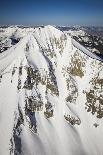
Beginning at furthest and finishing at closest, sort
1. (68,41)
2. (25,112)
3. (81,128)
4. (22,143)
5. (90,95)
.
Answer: (68,41) < (90,95) < (81,128) < (25,112) < (22,143)

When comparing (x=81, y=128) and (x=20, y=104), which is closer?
(x=20, y=104)

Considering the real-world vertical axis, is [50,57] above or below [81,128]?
above

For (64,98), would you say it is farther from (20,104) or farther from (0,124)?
(0,124)

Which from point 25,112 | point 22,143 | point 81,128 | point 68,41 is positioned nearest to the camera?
point 22,143

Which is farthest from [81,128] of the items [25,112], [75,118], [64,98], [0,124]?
[0,124]

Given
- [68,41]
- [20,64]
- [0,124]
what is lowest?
[0,124]

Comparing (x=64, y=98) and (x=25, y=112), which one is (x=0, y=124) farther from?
(x=64, y=98)
